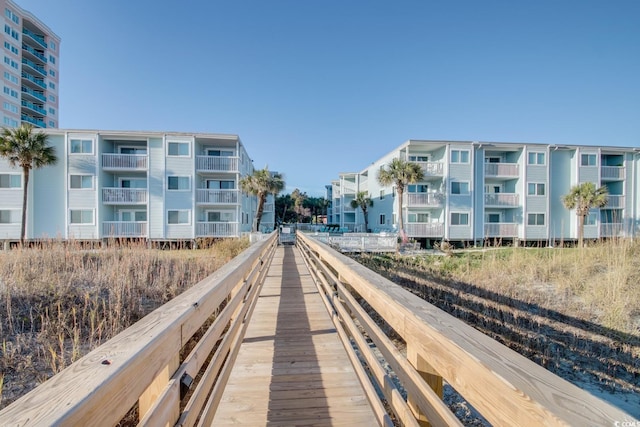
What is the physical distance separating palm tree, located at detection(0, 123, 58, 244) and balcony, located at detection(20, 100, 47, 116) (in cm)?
3228

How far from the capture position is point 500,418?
2.86 feet

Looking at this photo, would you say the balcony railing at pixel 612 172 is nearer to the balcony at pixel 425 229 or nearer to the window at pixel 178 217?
the balcony at pixel 425 229

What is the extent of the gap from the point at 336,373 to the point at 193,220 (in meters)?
19.4

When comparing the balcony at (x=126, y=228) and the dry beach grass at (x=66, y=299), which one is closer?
the dry beach grass at (x=66, y=299)

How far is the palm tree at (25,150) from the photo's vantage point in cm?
1616

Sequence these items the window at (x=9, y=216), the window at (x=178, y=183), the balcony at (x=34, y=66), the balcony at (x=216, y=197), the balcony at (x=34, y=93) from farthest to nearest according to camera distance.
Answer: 1. the balcony at (x=34, y=66)
2. the balcony at (x=34, y=93)
3. the balcony at (x=216, y=197)
4. the window at (x=178, y=183)
5. the window at (x=9, y=216)

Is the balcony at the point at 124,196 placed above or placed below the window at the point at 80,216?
above

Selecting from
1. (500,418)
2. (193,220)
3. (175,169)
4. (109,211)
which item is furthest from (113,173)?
(500,418)

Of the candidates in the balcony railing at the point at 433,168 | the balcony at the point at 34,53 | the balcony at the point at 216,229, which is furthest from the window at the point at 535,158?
the balcony at the point at 34,53

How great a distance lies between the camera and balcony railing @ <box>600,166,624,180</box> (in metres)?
23.6

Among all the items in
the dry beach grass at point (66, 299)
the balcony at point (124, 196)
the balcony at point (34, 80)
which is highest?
the balcony at point (34, 80)

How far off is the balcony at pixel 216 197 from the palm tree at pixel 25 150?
29.2ft

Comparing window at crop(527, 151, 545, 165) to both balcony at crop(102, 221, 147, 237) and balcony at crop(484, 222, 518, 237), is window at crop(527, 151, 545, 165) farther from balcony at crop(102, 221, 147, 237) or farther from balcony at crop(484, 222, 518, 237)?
balcony at crop(102, 221, 147, 237)

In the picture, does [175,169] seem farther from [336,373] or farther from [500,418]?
[500,418]
